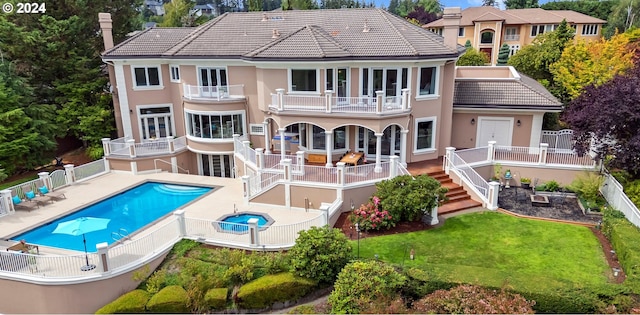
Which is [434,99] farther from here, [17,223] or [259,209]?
[17,223]

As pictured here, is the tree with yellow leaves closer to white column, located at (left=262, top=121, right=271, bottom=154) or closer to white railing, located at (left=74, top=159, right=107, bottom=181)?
white column, located at (left=262, top=121, right=271, bottom=154)

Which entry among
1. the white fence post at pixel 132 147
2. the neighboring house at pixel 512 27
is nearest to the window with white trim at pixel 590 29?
the neighboring house at pixel 512 27

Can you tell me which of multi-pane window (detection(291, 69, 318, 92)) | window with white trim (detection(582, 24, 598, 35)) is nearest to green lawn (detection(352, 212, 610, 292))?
multi-pane window (detection(291, 69, 318, 92))

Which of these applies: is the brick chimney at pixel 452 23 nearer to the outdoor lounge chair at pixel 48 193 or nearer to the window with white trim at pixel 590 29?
the outdoor lounge chair at pixel 48 193

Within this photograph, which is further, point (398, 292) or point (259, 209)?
point (259, 209)

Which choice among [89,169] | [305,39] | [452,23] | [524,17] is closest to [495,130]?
[452,23]

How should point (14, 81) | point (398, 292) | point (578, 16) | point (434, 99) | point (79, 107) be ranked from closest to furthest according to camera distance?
point (398, 292)
point (434, 99)
point (14, 81)
point (79, 107)
point (578, 16)

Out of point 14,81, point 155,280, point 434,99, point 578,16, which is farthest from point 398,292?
point 578,16
